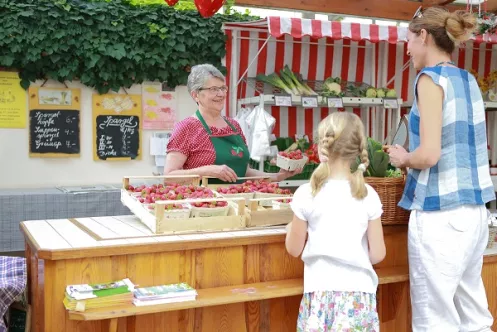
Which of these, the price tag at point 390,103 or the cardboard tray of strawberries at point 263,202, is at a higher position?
the price tag at point 390,103

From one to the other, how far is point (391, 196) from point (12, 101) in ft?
11.7

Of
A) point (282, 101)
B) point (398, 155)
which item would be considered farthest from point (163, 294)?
point (282, 101)

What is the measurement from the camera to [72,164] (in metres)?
5.22

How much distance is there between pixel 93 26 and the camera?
4992 millimetres

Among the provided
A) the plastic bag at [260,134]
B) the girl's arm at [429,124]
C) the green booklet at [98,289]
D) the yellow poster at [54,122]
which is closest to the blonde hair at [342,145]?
the girl's arm at [429,124]

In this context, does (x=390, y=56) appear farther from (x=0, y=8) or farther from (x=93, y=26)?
(x=0, y=8)

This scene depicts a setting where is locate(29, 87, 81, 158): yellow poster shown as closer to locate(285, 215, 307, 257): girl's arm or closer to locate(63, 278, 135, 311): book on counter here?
locate(63, 278, 135, 311): book on counter

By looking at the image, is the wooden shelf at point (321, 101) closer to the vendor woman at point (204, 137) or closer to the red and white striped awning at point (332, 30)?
the red and white striped awning at point (332, 30)

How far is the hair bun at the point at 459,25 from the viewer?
2336 mm

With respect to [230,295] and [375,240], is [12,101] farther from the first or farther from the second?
[375,240]

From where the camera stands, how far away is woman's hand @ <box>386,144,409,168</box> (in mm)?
2406

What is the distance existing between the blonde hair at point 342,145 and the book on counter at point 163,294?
2.05 feet

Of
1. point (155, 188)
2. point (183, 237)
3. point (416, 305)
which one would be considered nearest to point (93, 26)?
point (155, 188)

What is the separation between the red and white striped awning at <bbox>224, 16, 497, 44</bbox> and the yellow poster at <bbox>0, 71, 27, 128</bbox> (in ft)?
6.21
